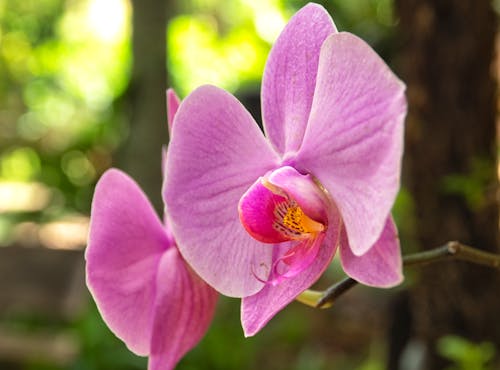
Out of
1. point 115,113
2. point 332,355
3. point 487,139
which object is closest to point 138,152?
point 115,113

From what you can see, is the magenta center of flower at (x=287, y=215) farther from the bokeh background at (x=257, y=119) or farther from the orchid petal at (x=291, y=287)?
the bokeh background at (x=257, y=119)

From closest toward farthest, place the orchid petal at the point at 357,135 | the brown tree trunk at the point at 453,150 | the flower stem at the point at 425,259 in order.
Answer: the orchid petal at the point at 357,135, the flower stem at the point at 425,259, the brown tree trunk at the point at 453,150

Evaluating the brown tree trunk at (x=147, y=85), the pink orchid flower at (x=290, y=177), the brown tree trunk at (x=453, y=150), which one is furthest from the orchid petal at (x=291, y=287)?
the brown tree trunk at (x=147, y=85)

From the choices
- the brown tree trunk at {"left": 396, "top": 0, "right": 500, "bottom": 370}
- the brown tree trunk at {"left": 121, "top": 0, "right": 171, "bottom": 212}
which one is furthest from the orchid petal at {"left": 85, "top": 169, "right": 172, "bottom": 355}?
the brown tree trunk at {"left": 121, "top": 0, "right": 171, "bottom": 212}

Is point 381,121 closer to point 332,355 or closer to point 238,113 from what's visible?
point 238,113

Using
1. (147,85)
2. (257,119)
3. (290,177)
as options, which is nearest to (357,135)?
(290,177)

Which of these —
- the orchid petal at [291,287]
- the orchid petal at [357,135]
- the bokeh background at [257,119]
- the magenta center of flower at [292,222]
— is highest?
the orchid petal at [357,135]

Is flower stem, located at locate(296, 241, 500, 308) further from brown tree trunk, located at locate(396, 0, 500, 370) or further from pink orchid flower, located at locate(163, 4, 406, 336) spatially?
brown tree trunk, located at locate(396, 0, 500, 370)
